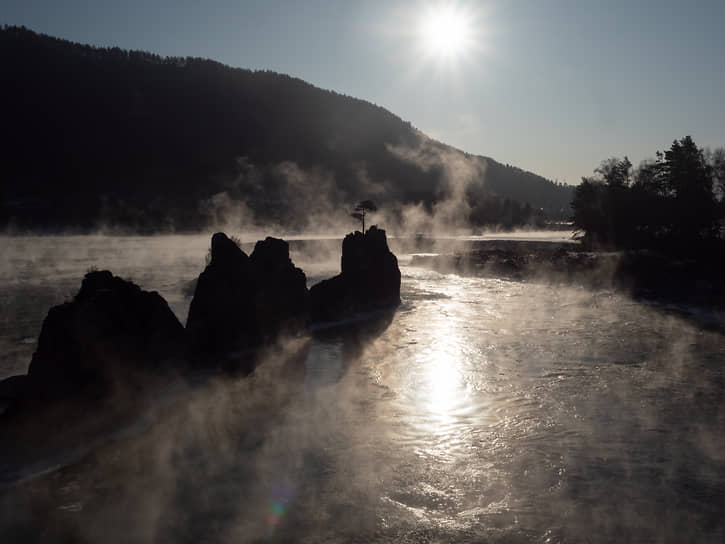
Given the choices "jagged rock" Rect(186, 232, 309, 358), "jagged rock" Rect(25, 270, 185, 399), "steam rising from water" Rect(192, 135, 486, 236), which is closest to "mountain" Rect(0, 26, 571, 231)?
"steam rising from water" Rect(192, 135, 486, 236)

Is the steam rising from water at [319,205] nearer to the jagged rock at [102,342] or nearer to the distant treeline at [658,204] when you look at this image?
the distant treeline at [658,204]

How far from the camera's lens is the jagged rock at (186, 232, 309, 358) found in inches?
770

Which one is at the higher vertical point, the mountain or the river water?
the mountain

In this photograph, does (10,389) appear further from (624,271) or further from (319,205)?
(319,205)

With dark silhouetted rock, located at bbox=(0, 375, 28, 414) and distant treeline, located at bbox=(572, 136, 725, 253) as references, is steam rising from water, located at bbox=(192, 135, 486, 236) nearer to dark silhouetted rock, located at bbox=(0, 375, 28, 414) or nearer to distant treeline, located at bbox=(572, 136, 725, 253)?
distant treeline, located at bbox=(572, 136, 725, 253)

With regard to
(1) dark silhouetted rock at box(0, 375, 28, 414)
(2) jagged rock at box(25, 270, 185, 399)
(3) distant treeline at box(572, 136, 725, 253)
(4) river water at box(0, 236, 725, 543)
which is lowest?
(4) river water at box(0, 236, 725, 543)

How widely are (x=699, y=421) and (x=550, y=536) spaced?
7.47m

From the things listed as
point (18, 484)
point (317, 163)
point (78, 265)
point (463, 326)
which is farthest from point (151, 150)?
point (18, 484)

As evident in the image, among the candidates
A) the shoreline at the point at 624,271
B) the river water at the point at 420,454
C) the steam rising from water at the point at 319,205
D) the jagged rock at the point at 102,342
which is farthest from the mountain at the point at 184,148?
the river water at the point at 420,454

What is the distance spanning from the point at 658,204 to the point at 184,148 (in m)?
108

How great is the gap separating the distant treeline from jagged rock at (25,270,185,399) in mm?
50870

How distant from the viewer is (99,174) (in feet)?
362

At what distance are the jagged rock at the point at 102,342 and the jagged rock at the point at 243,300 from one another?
2141 mm

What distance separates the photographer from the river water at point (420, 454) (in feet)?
29.4
